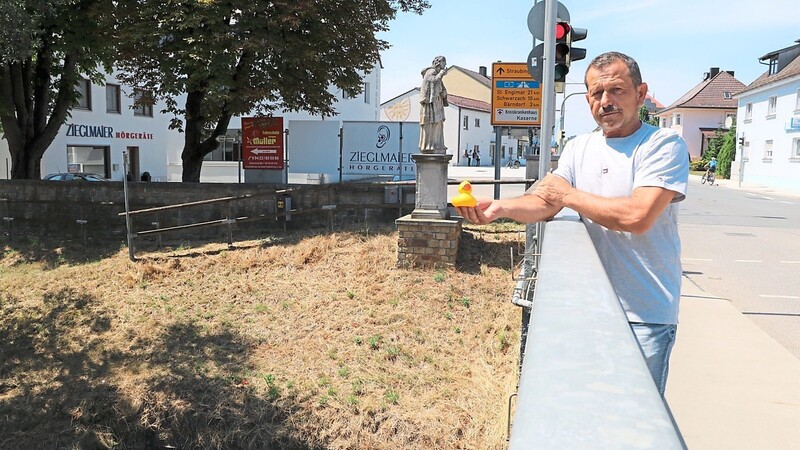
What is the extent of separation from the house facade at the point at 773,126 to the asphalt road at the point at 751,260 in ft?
54.3

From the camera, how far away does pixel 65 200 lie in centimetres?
1486

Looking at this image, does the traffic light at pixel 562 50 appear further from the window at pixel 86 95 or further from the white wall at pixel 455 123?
the white wall at pixel 455 123

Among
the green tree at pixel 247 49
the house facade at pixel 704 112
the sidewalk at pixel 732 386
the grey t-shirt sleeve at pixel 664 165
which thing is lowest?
the sidewalk at pixel 732 386

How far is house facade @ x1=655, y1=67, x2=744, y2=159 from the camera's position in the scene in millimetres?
62625

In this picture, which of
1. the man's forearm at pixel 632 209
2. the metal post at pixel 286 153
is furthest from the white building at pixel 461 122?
the man's forearm at pixel 632 209

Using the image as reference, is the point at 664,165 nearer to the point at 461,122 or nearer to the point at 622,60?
the point at 622,60

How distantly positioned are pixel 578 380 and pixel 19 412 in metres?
8.95

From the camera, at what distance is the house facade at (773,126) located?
35875 millimetres

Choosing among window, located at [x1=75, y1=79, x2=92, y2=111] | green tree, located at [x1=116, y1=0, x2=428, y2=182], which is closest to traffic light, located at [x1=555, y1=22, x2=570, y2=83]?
green tree, located at [x1=116, y1=0, x2=428, y2=182]

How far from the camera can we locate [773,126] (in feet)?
128

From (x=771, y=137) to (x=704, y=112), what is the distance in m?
25.8

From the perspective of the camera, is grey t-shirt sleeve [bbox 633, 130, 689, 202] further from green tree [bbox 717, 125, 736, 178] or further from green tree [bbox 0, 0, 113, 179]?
green tree [bbox 717, 125, 736, 178]

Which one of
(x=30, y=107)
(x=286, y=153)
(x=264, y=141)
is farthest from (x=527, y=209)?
(x=30, y=107)

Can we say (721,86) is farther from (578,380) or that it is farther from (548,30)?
(578,380)
